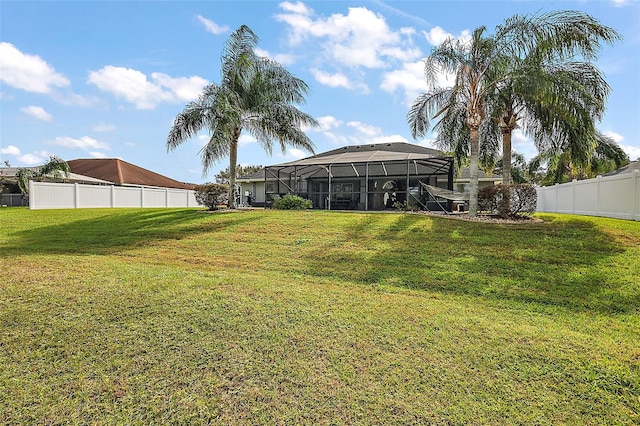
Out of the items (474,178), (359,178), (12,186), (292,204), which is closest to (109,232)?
(292,204)

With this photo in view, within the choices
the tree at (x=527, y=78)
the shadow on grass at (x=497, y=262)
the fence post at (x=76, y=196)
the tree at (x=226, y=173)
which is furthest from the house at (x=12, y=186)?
the tree at (x=226, y=173)

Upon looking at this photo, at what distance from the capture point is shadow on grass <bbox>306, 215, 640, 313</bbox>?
4.76 metres

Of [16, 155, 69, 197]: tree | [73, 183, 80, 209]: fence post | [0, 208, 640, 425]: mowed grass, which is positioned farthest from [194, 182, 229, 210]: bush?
[16, 155, 69, 197]: tree

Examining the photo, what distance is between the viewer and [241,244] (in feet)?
25.8

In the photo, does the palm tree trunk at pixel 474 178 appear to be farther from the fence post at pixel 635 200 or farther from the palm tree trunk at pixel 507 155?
the fence post at pixel 635 200

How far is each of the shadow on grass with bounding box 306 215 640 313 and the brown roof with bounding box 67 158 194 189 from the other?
28.8 metres

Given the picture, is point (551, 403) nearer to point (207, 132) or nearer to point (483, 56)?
point (483, 56)

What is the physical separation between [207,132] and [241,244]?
22.9 feet

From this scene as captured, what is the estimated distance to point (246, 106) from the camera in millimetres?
13266

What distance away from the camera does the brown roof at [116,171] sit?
101ft

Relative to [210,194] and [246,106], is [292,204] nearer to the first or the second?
[210,194]

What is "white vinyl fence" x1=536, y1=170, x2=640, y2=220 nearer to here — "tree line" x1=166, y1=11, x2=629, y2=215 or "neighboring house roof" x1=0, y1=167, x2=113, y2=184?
"tree line" x1=166, y1=11, x2=629, y2=215

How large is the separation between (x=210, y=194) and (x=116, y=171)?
2370cm

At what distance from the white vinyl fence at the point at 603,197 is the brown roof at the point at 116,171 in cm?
3148
